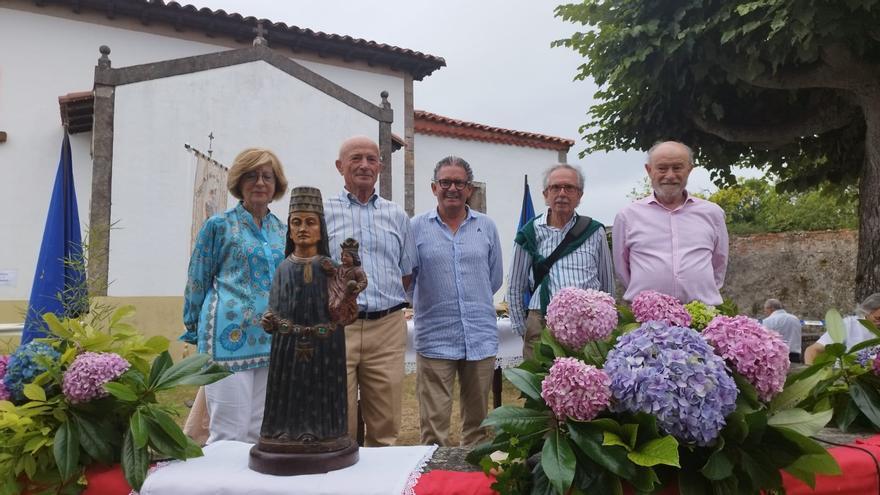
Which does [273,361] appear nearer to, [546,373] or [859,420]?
[546,373]

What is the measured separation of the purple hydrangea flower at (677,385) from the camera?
5.18 ft

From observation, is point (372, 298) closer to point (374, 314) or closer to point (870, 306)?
point (374, 314)

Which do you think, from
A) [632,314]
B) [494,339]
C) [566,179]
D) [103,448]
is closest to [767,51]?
[566,179]

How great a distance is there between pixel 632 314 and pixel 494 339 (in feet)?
4.55

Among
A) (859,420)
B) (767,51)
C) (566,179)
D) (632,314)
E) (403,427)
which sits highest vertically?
(767,51)

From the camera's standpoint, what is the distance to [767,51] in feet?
18.3

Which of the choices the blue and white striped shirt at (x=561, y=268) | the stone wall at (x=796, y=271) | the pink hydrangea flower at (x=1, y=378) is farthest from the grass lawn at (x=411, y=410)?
the stone wall at (x=796, y=271)

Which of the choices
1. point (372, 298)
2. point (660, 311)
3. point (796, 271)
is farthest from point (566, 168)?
point (796, 271)

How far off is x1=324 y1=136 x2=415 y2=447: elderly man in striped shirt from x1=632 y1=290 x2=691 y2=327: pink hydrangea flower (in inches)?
55.6

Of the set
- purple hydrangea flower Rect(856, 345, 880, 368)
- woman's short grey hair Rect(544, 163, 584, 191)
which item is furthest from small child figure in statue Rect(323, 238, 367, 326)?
purple hydrangea flower Rect(856, 345, 880, 368)

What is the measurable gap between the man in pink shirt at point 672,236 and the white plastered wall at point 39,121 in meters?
8.15

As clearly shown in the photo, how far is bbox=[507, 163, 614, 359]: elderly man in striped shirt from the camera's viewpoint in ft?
10.8

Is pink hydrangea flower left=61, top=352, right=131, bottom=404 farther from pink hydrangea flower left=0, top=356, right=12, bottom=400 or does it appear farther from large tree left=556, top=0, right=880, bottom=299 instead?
large tree left=556, top=0, right=880, bottom=299

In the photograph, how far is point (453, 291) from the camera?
339 centimetres
